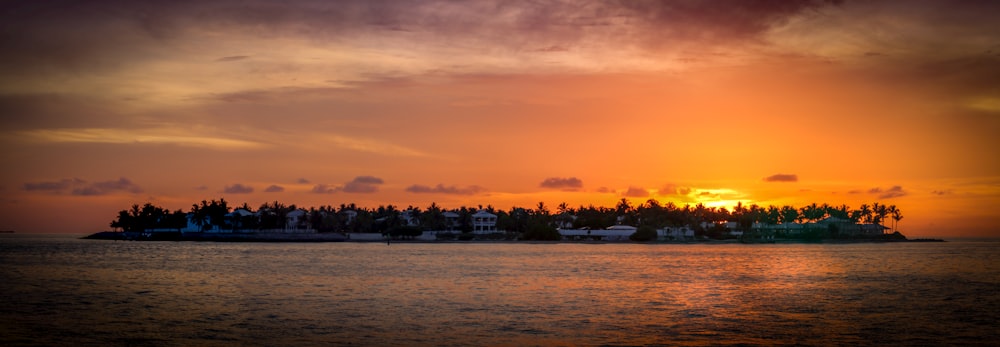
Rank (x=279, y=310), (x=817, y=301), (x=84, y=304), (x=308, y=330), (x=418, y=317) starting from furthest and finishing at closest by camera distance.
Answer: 1. (x=817, y=301)
2. (x=84, y=304)
3. (x=279, y=310)
4. (x=418, y=317)
5. (x=308, y=330)

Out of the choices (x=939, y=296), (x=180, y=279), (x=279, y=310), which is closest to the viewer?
(x=279, y=310)

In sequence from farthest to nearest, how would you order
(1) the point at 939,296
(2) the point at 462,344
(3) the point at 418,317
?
(1) the point at 939,296 → (3) the point at 418,317 → (2) the point at 462,344

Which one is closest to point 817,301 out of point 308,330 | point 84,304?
point 308,330

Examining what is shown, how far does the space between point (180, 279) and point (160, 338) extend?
44167mm

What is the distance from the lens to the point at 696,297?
60281mm

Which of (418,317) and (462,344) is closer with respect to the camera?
(462,344)

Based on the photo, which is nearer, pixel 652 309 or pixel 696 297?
pixel 652 309

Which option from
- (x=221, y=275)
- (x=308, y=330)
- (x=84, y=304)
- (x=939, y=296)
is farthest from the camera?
(x=221, y=275)

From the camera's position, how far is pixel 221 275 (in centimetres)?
8519

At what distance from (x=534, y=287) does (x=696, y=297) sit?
1375 centimetres

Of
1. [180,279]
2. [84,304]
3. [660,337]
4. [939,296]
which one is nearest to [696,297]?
[939,296]

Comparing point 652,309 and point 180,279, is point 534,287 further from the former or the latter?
point 180,279

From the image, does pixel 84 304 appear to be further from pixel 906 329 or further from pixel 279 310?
pixel 906 329

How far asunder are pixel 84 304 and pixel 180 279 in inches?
1037
